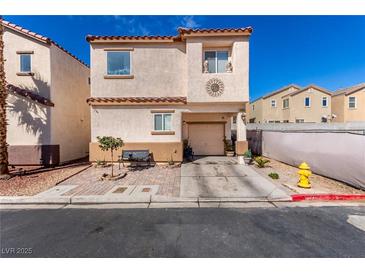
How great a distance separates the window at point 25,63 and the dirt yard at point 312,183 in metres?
13.8

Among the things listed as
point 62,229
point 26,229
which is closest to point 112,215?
point 62,229

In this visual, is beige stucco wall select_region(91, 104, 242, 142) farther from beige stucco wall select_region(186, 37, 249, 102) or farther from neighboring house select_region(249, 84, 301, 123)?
neighboring house select_region(249, 84, 301, 123)

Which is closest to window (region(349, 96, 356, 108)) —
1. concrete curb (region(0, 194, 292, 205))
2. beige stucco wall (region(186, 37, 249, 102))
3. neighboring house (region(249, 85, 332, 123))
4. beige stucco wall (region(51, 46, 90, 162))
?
neighboring house (region(249, 85, 332, 123))

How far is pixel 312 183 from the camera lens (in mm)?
7426

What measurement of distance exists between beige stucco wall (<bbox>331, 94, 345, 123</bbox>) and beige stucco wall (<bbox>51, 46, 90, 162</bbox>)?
112 ft

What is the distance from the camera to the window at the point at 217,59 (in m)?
11.4

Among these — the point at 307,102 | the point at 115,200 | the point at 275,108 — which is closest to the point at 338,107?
the point at 307,102

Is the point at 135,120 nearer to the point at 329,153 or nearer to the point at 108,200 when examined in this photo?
the point at 108,200

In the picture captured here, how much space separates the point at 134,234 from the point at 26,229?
2589 millimetres

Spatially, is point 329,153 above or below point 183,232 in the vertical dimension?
above

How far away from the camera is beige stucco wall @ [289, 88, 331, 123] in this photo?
1103 inches

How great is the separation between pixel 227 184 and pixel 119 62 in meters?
9.15

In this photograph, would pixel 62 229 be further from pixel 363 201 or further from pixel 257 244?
pixel 363 201

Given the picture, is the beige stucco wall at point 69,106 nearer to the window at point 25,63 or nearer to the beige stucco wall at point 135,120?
the window at point 25,63
